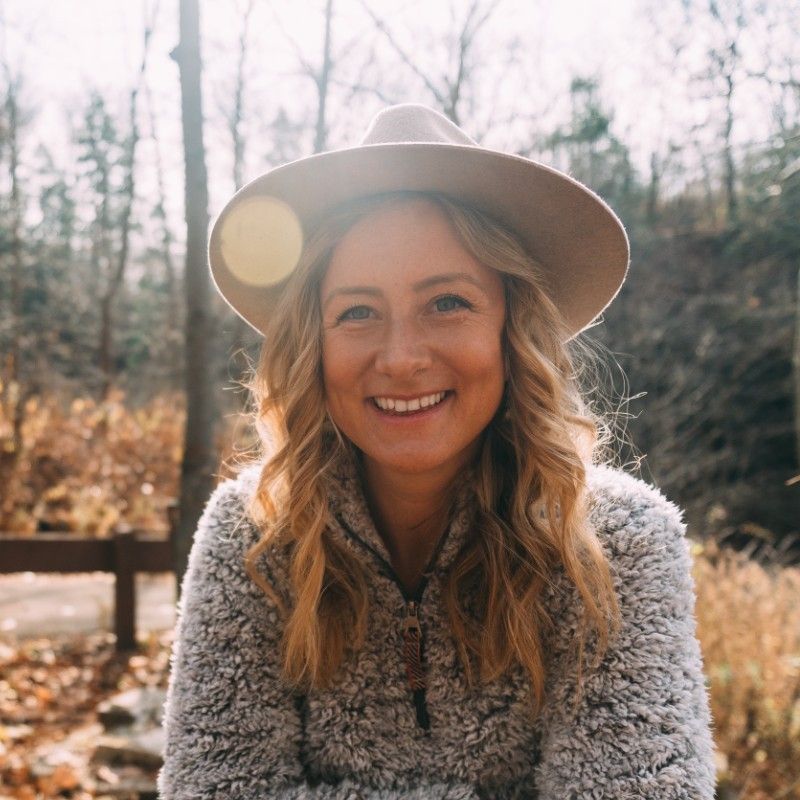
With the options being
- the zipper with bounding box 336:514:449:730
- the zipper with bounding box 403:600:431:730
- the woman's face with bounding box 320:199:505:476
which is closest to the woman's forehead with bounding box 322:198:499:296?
the woman's face with bounding box 320:199:505:476

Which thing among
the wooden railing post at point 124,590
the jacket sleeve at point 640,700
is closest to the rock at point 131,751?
the wooden railing post at point 124,590

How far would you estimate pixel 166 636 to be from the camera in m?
5.24

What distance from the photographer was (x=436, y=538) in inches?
73.9

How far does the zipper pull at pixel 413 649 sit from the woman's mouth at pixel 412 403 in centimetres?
45

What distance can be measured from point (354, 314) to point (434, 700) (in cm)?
91

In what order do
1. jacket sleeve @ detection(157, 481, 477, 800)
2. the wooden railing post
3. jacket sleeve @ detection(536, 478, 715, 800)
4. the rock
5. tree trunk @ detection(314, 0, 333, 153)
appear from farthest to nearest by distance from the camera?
1. tree trunk @ detection(314, 0, 333, 153)
2. the wooden railing post
3. the rock
4. jacket sleeve @ detection(157, 481, 477, 800)
5. jacket sleeve @ detection(536, 478, 715, 800)

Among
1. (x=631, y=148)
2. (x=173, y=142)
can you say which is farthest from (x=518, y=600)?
(x=173, y=142)

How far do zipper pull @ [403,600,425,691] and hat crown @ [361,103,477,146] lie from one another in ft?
3.55

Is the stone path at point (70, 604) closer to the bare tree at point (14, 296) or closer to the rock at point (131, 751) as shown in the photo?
the rock at point (131, 751)

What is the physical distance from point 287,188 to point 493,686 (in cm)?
124

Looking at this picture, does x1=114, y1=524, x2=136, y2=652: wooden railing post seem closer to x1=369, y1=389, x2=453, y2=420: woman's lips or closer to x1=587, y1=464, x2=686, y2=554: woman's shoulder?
x1=369, y1=389, x2=453, y2=420: woman's lips

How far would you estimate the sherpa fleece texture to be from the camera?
1.46 metres

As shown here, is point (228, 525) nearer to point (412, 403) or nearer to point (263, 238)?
point (412, 403)

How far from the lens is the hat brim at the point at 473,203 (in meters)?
1.63
